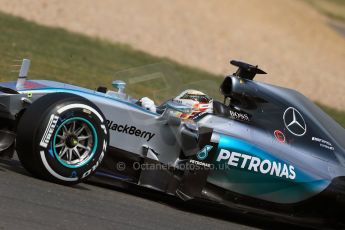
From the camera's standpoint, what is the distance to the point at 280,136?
742 centimetres

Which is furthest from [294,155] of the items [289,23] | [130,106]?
[289,23]

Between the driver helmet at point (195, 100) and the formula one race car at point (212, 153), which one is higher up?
the driver helmet at point (195, 100)

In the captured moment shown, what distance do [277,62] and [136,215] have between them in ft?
69.6

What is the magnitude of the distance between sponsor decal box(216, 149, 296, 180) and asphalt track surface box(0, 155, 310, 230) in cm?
58

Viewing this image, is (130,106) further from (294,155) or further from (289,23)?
(289,23)

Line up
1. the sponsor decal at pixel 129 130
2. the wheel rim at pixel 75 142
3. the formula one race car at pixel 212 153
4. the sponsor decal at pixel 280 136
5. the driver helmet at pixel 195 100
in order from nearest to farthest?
the wheel rim at pixel 75 142
the formula one race car at pixel 212 153
the sponsor decal at pixel 129 130
the sponsor decal at pixel 280 136
the driver helmet at pixel 195 100

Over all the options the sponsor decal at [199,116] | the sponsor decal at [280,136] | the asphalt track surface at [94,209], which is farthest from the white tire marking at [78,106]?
the sponsor decal at [280,136]

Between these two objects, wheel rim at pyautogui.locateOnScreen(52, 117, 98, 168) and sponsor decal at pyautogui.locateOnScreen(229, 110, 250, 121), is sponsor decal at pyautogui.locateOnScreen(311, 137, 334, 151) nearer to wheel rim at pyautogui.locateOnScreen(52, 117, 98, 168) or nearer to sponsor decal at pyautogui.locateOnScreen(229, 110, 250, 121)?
sponsor decal at pyautogui.locateOnScreen(229, 110, 250, 121)

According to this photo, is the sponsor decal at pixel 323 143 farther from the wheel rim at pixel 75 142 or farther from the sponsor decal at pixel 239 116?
the wheel rim at pixel 75 142

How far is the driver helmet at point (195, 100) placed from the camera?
25.0 feet

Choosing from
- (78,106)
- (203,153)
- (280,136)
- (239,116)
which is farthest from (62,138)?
(280,136)

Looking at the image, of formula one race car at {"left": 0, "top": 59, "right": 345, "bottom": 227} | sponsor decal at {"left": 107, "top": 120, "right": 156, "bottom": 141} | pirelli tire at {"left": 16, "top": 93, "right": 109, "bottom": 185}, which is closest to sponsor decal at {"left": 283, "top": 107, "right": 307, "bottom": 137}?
formula one race car at {"left": 0, "top": 59, "right": 345, "bottom": 227}

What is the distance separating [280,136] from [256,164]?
469mm

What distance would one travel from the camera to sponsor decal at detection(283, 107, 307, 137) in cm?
749
